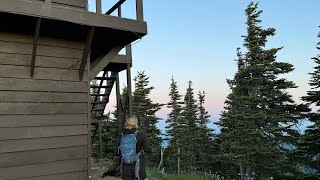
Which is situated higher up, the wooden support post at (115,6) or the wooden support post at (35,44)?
the wooden support post at (115,6)

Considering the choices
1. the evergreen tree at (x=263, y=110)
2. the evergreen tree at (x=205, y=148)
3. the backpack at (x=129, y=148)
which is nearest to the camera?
the backpack at (x=129, y=148)

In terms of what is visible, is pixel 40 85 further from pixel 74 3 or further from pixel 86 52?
pixel 74 3

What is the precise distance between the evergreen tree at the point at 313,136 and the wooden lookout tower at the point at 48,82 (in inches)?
453

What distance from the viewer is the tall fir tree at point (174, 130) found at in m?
41.9

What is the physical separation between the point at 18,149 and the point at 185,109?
41932mm

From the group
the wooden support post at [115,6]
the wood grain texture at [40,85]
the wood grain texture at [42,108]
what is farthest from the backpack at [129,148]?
the wooden support post at [115,6]

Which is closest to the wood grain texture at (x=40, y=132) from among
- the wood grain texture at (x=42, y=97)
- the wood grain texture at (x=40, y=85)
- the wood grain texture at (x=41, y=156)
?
the wood grain texture at (x=41, y=156)

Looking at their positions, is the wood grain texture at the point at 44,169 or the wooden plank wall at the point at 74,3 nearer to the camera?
the wood grain texture at the point at 44,169

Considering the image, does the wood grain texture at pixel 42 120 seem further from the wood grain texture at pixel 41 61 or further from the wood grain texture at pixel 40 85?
the wood grain texture at pixel 41 61

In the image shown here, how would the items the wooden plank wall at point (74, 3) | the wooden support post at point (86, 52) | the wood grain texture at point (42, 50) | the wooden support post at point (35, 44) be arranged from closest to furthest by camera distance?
the wooden support post at point (35, 44), the wood grain texture at point (42, 50), the wooden support post at point (86, 52), the wooden plank wall at point (74, 3)

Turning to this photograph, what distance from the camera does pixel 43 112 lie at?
5746 millimetres

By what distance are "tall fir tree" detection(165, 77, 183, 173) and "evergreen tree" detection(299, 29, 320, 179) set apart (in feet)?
82.2

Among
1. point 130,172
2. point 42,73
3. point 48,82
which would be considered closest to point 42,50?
point 42,73

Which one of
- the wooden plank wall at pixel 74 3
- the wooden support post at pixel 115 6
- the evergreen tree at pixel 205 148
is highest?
the wooden support post at pixel 115 6
